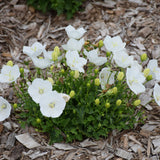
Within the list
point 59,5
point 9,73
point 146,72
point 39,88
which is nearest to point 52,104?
point 39,88

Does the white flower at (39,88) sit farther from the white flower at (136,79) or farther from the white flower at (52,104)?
the white flower at (136,79)

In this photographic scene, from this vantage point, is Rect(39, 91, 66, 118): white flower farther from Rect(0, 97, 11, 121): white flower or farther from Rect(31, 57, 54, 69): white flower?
Rect(0, 97, 11, 121): white flower

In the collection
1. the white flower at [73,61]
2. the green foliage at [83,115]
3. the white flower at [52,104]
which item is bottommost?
the green foliage at [83,115]

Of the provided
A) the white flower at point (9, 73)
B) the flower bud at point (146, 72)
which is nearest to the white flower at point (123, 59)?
the flower bud at point (146, 72)

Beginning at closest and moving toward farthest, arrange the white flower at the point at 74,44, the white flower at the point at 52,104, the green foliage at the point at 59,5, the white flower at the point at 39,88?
the white flower at the point at 52,104
the white flower at the point at 39,88
the white flower at the point at 74,44
the green foliage at the point at 59,5

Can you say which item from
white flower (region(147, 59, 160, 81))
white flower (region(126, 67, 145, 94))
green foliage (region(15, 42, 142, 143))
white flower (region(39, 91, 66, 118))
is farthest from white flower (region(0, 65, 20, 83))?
white flower (region(147, 59, 160, 81))
